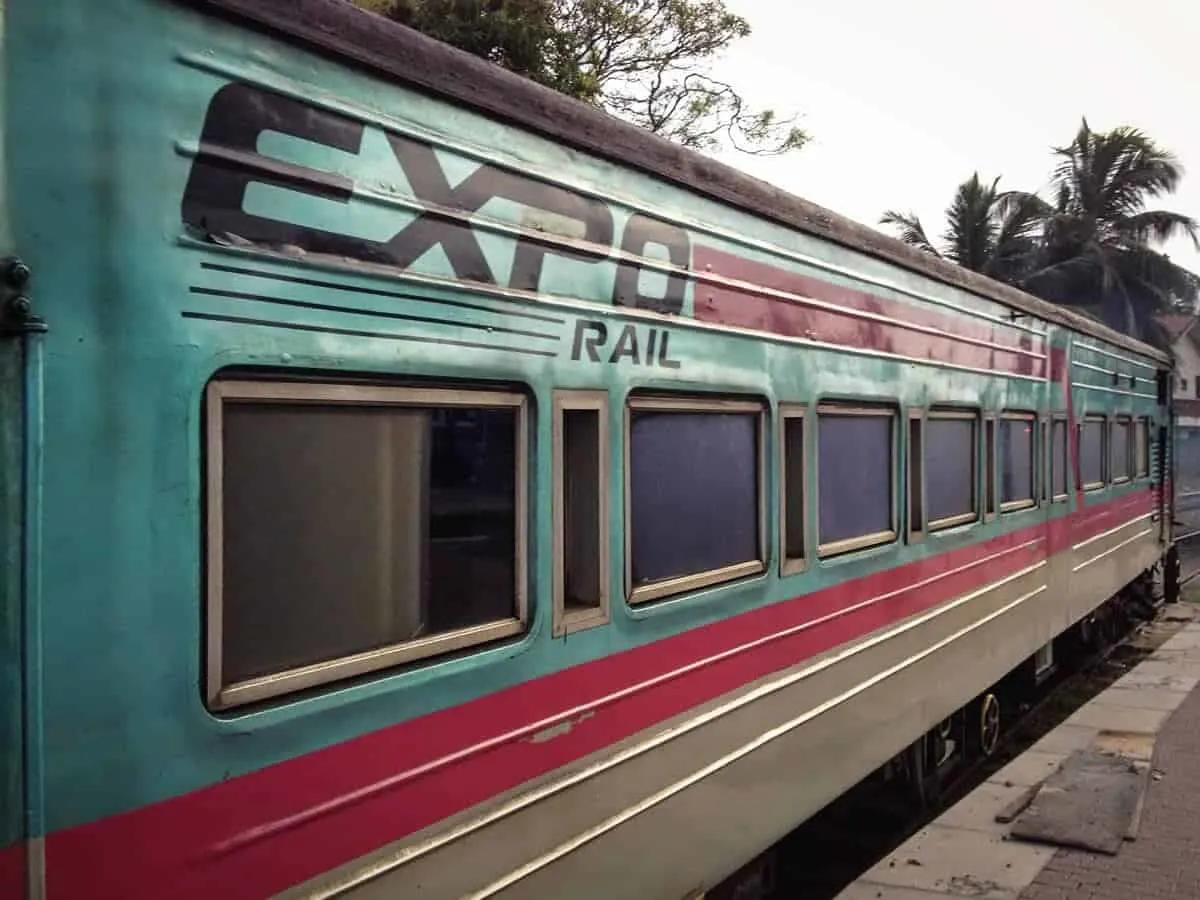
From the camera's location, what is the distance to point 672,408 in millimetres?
3824

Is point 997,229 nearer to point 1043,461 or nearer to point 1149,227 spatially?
point 1149,227

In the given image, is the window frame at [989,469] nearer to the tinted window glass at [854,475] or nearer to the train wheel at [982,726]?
the train wheel at [982,726]

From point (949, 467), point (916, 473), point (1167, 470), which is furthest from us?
point (1167, 470)

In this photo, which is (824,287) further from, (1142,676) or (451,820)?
(1142,676)

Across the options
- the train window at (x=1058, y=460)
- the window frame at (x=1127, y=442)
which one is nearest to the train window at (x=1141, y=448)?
the window frame at (x=1127, y=442)

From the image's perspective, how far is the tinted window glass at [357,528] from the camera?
2.37 m

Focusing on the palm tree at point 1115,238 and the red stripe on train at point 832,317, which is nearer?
the red stripe on train at point 832,317

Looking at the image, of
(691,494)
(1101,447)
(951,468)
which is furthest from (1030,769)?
(1101,447)

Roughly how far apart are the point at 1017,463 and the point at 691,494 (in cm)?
460

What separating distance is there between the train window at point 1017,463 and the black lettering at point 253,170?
19.1 feet

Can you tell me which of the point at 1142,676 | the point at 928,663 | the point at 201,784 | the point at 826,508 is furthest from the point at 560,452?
the point at 1142,676

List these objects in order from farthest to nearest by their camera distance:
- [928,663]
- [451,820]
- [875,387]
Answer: [928,663], [875,387], [451,820]

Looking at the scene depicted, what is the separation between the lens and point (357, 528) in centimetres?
262

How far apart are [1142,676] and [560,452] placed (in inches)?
373
